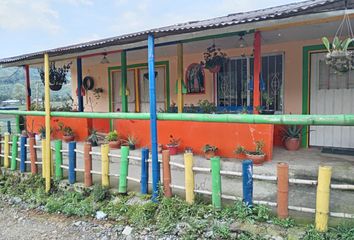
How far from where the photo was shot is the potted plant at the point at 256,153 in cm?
506

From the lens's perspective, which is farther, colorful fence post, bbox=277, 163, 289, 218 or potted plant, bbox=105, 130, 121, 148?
potted plant, bbox=105, 130, 121, 148

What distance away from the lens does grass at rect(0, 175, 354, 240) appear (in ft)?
10.5

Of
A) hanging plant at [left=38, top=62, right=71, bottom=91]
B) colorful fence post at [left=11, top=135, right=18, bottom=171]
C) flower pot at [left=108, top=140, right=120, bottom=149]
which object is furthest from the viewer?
hanging plant at [left=38, top=62, right=71, bottom=91]

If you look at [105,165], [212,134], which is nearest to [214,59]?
[212,134]

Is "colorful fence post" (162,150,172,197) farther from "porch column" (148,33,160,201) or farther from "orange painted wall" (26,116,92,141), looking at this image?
"orange painted wall" (26,116,92,141)

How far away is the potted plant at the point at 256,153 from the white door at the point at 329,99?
1.75 meters

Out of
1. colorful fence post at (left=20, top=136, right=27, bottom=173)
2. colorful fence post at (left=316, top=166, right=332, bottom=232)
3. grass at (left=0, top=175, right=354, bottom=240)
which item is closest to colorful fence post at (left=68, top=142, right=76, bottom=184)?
grass at (left=0, top=175, right=354, bottom=240)

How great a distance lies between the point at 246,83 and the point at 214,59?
99cm

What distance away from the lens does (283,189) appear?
3.20m

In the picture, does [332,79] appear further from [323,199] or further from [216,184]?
[216,184]

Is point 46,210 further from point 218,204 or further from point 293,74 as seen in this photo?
point 293,74

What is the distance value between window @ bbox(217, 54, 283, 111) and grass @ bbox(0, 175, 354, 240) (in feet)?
11.5

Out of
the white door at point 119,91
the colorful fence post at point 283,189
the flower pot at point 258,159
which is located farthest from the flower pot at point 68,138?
the colorful fence post at point 283,189

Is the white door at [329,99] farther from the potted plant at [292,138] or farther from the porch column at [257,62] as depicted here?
the porch column at [257,62]
